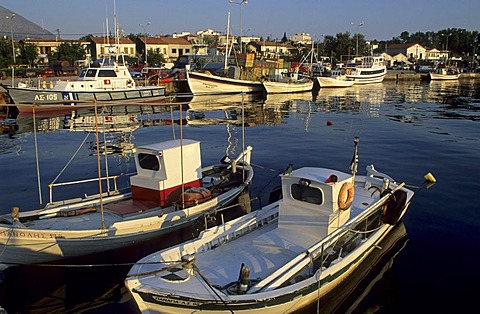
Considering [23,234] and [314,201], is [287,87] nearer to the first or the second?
[314,201]

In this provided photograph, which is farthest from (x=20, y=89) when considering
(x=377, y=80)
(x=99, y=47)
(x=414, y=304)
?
(x=377, y=80)

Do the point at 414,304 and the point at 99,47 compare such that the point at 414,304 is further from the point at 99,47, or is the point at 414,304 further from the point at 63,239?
the point at 99,47

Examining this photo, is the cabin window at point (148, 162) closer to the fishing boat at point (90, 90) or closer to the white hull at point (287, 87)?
the fishing boat at point (90, 90)

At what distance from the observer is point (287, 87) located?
6875 cm

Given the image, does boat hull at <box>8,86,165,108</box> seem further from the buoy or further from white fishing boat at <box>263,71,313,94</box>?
the buoy

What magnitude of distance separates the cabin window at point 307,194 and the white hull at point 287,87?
5476cm

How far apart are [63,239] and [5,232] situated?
146 cm

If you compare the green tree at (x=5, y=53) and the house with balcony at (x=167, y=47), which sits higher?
the house with balcony at (x=167, y=47)

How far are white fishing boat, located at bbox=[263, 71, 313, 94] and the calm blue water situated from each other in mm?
10972

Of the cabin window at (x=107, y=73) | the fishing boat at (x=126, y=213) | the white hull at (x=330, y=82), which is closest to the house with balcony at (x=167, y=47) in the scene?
the white hull at (x=330, y=82)

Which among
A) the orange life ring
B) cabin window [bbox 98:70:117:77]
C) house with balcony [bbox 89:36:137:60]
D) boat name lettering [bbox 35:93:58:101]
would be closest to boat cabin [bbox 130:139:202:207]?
the orange life ring

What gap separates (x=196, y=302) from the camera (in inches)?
328

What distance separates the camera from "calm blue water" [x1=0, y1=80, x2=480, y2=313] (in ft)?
36.5

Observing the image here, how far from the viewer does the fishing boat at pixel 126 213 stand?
11711 millimetres
